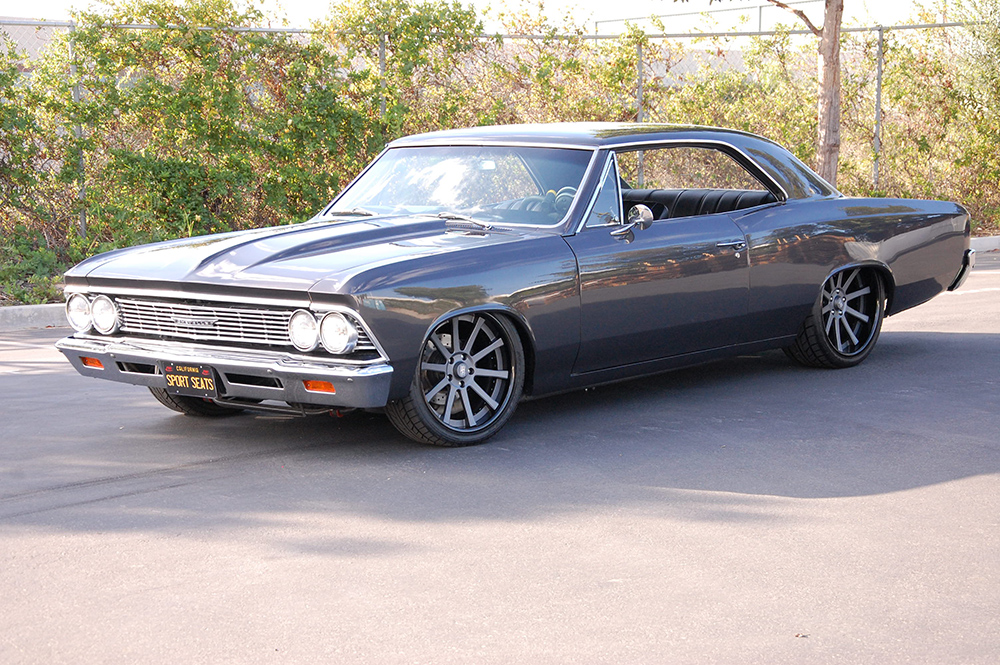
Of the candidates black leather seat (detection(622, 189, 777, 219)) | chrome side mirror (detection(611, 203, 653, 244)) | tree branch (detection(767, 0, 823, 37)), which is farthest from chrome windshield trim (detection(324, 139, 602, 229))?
tree branch (detection(767, 0, 823, 37))

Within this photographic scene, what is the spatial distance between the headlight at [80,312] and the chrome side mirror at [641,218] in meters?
2.84

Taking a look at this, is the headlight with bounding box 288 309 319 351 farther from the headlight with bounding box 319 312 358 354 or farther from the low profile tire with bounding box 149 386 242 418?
the low profile tire with bounding box 149 386 242 418

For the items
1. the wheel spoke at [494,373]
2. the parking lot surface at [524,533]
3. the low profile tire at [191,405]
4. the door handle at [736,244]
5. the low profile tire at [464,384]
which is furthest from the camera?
the door handle at [736,244]

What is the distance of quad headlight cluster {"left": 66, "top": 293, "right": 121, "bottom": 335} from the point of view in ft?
21.1

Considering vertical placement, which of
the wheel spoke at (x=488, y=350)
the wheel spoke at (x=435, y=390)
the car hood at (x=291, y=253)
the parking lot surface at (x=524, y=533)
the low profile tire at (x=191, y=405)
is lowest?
the parking lot surface at (x=524, y=533)

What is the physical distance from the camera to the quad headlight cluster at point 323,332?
18.9 feet

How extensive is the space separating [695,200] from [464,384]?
2.67 meters

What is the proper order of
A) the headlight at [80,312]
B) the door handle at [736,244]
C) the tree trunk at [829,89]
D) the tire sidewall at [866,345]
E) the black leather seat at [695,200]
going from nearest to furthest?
the headlight at [80,312], the door handle at [736,244], the black leather seat at [695,200], the tire sidewall at [866,345], the tree trunk at [829,89]

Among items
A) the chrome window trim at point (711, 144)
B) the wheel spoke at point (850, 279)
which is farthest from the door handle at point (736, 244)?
the wheel spoke at point (850, 279)

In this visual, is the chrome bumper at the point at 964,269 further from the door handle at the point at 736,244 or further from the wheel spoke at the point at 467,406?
the wheel spoke at the point at 467,406

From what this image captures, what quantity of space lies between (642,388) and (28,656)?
470cm

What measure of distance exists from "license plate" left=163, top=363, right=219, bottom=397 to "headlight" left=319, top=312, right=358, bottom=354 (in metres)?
0.58

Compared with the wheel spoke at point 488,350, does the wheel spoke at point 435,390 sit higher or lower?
lower

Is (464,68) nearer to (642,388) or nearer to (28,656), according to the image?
(642,388)
